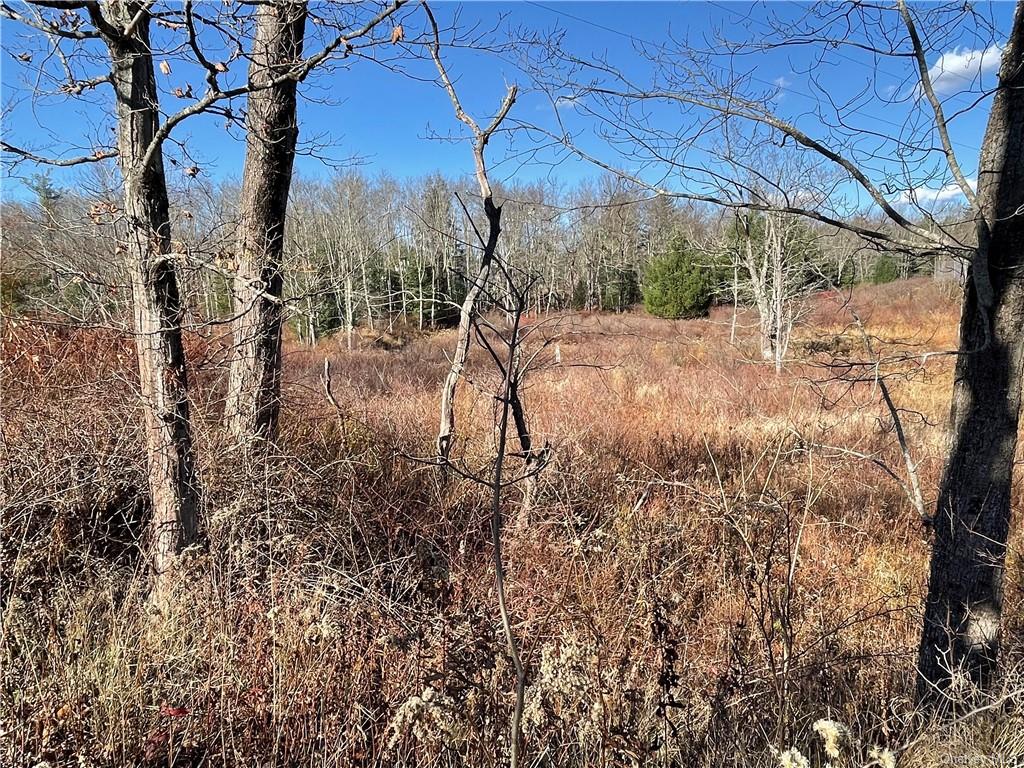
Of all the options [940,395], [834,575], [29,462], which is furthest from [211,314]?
[940,395]

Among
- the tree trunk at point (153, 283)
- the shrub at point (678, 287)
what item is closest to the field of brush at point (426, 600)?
the tree trunk at point (153, 283)

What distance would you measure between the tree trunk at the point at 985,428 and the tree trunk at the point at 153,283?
3.34 meters

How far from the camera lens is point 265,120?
411cm

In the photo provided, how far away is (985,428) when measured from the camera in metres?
2.27

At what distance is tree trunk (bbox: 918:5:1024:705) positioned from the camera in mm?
2191

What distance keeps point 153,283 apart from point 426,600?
1.98 metres

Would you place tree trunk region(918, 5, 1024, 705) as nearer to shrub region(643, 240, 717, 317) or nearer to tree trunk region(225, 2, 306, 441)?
tree trunk region(225, 2, 306, 441)

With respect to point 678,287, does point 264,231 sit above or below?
below

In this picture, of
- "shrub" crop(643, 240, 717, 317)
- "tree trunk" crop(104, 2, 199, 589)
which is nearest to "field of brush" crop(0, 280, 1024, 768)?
"tree trunk" crop(104, 2, 199, 589)

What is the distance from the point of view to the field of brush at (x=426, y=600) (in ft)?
6.19

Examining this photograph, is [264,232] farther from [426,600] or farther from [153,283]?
[426,600]

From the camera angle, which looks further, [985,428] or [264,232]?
[264,232]

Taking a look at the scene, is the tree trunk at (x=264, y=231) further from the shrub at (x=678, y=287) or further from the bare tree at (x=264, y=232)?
the shrub at (x=678, y=287)

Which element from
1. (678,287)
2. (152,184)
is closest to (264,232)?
(152,184)
